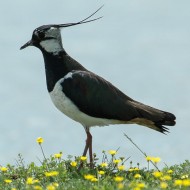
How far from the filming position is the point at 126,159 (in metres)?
9.21

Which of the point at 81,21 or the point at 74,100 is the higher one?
the point at 81,21

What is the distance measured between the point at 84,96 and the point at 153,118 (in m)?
1.23

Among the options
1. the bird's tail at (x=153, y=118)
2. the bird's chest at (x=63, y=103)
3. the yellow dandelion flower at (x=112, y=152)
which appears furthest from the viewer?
the bird's tail at (x=153, y=118)

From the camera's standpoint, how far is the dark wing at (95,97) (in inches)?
371

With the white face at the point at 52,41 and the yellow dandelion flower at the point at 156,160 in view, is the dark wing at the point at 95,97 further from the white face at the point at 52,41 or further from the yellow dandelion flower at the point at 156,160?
the yellow dandelion flower at the point at 156,160

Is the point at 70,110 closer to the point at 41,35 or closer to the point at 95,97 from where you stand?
the point at 95,97

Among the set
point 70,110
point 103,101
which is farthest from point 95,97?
point 70,110

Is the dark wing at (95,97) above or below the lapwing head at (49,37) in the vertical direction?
below

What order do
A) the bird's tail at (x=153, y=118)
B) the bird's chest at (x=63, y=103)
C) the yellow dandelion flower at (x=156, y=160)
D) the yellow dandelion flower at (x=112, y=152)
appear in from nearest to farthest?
the yellow dandelion flower at (x=156, y=160) < the yellow dandelion flower at (x=112, y=152) < the bird's chest at (x=63, y=103) < the bird's tail at (x=153, y=118)

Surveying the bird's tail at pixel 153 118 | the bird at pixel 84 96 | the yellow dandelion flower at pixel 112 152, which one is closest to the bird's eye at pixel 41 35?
the bird at pixel 84 96

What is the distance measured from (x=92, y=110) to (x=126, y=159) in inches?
37.4

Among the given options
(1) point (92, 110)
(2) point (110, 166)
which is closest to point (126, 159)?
(2) point (110, 166)

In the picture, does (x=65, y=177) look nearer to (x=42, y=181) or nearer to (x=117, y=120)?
(x=42, y=181)

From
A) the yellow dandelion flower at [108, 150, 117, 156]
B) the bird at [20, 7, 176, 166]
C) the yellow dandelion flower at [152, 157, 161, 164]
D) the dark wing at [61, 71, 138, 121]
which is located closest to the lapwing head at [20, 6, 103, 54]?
the bird at [20, 7, 176, 166]
